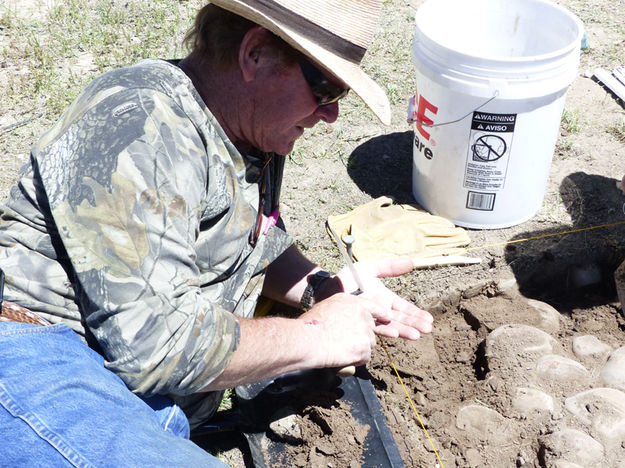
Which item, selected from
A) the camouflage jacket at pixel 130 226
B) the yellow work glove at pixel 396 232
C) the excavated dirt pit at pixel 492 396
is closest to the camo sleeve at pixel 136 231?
the camouflage jacket at pixel 130 226

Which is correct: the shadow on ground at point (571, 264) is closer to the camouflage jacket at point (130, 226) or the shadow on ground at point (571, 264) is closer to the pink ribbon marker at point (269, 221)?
the pink ribbon marker at point (269, 221)

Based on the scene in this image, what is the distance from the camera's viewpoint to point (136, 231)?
4.95 feet

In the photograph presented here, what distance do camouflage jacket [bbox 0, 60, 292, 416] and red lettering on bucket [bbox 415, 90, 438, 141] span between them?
1497 mm

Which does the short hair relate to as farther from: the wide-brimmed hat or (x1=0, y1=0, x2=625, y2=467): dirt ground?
(x1=0, y1=0, x2=625, y2=467): dirt ground

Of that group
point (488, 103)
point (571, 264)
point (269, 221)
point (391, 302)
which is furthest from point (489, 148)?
point (269, 221)

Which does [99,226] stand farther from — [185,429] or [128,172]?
[185,429]

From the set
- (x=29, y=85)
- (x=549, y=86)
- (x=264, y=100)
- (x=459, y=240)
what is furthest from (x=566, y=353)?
(x=29, y=85)

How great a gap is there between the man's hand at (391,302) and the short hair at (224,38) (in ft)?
3.36

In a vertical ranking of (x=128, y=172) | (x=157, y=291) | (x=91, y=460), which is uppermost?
(x=128, y=172)

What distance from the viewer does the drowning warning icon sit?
2.96 metres

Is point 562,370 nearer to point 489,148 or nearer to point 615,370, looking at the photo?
point 615,370

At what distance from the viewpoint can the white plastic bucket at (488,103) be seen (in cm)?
279

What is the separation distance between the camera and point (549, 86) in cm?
280

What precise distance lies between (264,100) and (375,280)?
1005mm
